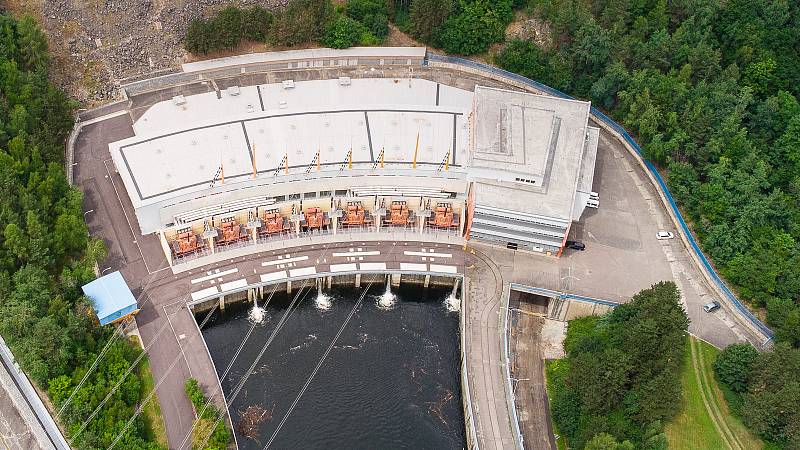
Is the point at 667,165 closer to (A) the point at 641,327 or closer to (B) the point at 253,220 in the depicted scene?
(A) the point at 641,327

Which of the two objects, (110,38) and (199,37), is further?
(199,37)

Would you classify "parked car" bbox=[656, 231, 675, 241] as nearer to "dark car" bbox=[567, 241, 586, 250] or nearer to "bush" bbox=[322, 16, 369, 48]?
"dark car" bbox=[567, 241, 586, 250]

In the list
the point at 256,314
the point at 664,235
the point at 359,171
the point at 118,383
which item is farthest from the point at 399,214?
the point at 118,383

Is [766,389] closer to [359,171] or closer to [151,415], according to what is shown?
[359,171]

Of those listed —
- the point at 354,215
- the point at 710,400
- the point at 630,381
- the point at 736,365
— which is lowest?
the point at 710,400

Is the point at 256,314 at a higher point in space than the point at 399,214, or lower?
lower

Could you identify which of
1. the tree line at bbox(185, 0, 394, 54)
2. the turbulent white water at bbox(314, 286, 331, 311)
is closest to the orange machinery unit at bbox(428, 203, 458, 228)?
the turbulent white water at bbox(314, 286, 331, 311)
